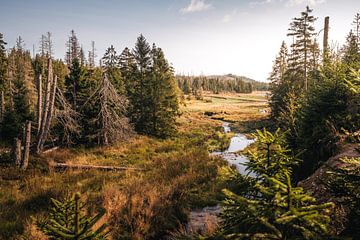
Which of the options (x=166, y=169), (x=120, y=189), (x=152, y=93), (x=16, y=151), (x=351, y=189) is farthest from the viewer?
(x=152, y=93)

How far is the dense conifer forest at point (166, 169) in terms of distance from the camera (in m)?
2.64

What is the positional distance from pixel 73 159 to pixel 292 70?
29.3 m

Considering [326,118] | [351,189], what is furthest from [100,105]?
[351,189]

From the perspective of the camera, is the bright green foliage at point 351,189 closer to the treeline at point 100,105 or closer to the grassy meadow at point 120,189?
the grassy meadow at point 120,189

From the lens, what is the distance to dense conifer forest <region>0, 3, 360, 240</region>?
2.64 meters

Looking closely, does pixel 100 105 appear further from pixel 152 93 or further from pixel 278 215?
pixel 278 215

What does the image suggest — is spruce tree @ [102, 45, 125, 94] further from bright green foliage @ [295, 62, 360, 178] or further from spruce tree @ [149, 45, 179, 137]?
bright green foliage @ [295, 62, 360, 178]

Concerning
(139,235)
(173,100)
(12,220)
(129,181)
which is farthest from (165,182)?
(173,100)

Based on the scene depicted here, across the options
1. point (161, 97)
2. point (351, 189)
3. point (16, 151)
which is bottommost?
point (16, 151)

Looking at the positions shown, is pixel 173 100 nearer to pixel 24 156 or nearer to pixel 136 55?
pixel 136 55

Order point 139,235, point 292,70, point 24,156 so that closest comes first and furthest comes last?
point 139,235, point 24,156, point 292,70

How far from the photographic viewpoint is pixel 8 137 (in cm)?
2259

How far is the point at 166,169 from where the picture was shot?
45.8ft

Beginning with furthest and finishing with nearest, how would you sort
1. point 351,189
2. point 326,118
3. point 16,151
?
point 16,151 → point 326,118 → point 351,189
